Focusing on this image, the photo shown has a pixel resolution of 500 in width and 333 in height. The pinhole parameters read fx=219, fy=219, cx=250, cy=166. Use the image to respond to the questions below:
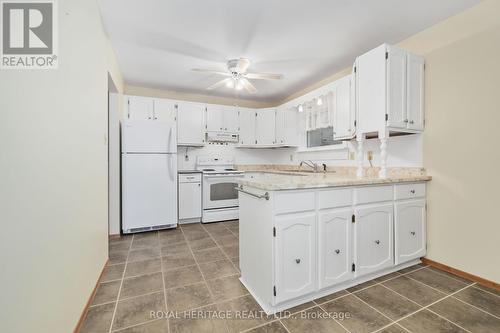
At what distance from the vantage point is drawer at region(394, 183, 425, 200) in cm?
216

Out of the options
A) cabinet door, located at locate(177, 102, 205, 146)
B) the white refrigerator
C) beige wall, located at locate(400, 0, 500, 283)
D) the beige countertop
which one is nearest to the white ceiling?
beige wall, located at locate(400, 0, 500, 283)

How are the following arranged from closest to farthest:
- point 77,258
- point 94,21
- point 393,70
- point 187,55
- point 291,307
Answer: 1. point 77,258
2. point 291,307
3. point 94,21
4. point 393,70
5. point 187,55

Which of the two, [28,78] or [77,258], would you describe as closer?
[28,78]

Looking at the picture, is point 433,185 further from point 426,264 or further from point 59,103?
point 59,103

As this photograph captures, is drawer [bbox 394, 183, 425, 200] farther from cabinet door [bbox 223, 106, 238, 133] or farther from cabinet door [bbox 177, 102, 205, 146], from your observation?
cabinet door [bbox 177, 102, 205, 146]

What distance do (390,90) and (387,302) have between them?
1.93 metres

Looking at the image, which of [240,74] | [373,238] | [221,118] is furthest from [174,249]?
[221,118]

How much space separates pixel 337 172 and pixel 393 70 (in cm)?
163

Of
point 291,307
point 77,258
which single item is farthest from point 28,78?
point 291,307

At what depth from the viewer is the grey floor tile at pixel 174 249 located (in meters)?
2.70

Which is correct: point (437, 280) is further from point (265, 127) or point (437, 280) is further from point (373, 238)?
point (265, 127)

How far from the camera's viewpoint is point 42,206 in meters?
1.07

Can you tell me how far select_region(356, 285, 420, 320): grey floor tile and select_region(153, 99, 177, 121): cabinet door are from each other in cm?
379

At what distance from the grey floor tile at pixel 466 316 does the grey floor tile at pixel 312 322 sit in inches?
32.0
